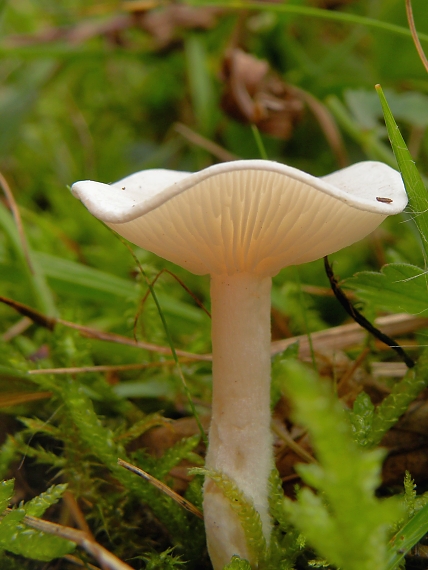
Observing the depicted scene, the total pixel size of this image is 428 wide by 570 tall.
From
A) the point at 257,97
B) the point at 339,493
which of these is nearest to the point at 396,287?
the point at 339,493

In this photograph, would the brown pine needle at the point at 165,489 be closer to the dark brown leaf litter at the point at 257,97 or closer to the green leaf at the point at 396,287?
the green leaf at the point at 396,287

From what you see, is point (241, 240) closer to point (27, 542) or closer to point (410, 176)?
point (410, 176)

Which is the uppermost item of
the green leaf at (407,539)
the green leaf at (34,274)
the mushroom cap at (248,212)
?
the mushroom cap at (248,212)

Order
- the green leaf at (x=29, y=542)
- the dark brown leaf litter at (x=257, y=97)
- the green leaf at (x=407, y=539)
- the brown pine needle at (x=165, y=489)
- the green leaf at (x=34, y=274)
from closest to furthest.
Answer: the green leaf at (x=407, y=539) < the green leaf at (x=29, y=542) < the brown pine needle at (x=165, y=489) < the green leaf at (x=34, y=274) < the dark brown leaf litter at (x=257, y=97)

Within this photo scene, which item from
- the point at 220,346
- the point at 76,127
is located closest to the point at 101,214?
the point at 220,346

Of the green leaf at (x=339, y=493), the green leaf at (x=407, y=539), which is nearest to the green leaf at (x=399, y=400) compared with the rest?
the green leaf at (x=407, y=539)

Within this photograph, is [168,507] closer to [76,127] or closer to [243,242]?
[243,242]
